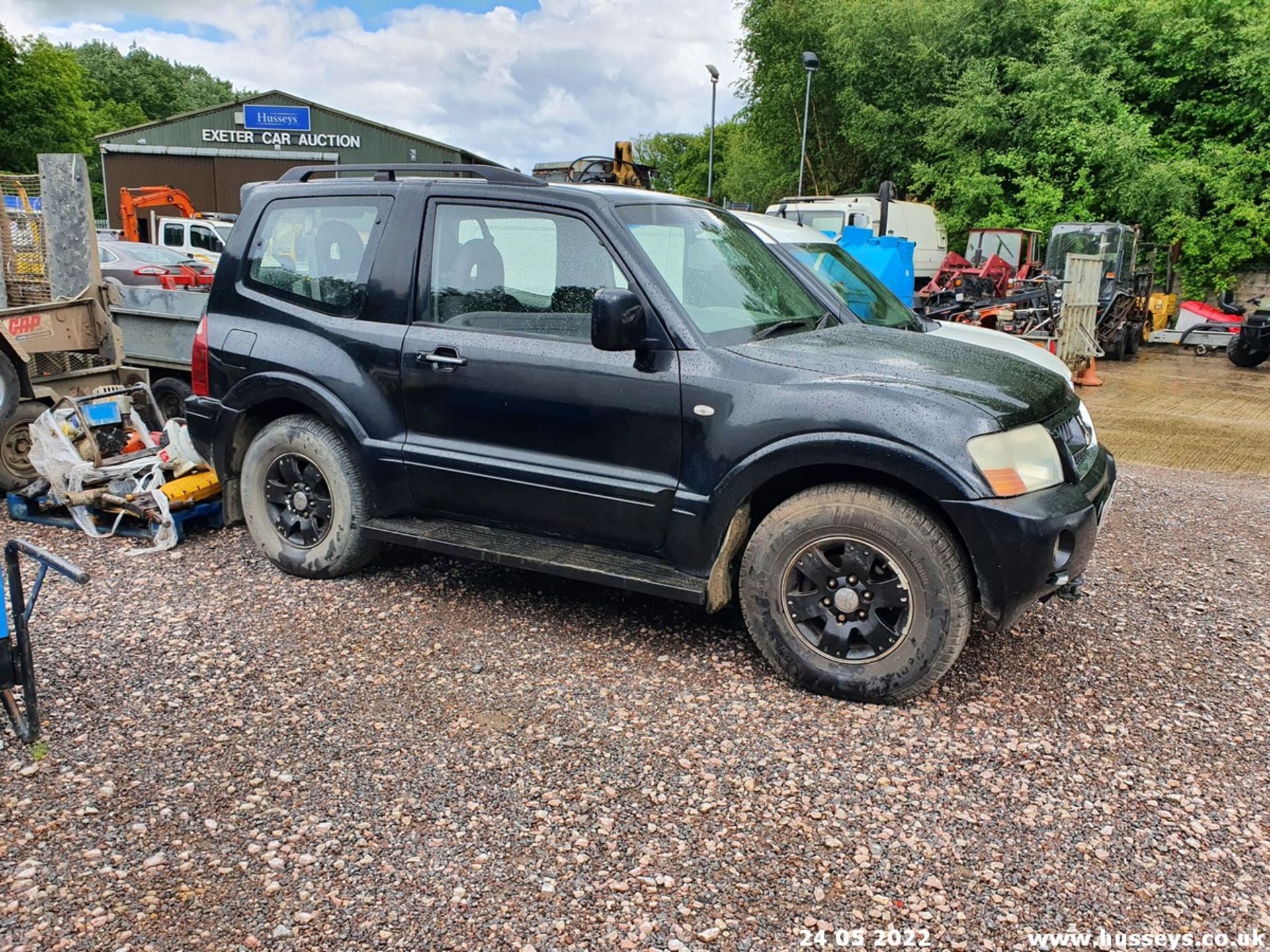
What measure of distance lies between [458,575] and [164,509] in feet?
5.90

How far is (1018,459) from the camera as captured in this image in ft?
11.5

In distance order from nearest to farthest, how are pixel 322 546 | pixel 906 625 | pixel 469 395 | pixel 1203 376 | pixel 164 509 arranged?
pixel 906 625
pixel 469 395
pixel 322 546
pixel 164 509
pixel 1203 376

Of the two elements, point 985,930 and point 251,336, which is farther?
point 251,336

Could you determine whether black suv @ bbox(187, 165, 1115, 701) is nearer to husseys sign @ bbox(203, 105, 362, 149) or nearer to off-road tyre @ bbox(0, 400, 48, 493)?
off-road tyre @ bbox(0, 400, 48, 493)

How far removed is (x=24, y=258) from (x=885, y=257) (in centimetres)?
862

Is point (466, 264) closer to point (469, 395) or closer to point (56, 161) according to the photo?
point (469, 395)

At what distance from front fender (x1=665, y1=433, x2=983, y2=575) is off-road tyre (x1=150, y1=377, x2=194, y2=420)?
18.2 feet

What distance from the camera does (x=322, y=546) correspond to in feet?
15.8

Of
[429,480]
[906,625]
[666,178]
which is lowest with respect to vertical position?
[906,625]

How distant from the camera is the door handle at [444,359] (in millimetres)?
4262

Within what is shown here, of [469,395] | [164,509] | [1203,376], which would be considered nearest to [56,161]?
[164,509]

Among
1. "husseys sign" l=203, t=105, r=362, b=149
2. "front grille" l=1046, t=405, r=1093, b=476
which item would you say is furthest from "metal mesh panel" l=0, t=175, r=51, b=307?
"husseys sign" l=203, t=105, r=362, b=149

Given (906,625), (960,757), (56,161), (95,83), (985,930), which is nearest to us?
(985,930)
